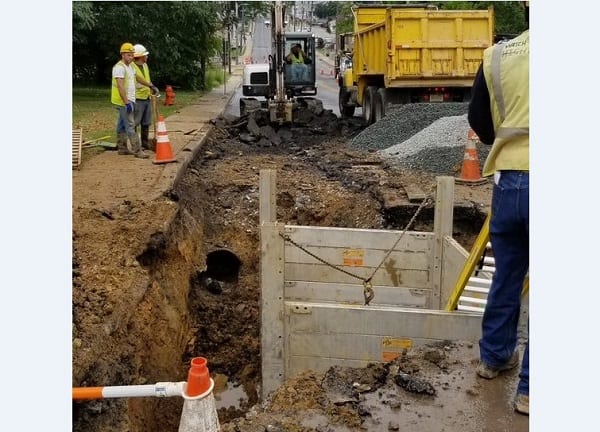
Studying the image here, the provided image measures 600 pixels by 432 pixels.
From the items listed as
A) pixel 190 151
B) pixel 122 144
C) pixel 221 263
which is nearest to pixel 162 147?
pixel 122 144

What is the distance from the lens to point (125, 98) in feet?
30.0

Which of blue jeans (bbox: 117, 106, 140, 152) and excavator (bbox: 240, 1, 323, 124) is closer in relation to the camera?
blue jeans (bbox: 117, 106, 140, 152)

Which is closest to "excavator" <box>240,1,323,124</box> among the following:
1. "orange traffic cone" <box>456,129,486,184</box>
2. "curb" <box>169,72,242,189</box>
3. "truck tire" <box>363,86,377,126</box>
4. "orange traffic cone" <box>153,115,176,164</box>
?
"truck tire" <box>363,86,377,126</box>

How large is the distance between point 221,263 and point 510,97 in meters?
5.20

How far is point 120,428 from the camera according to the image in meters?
3.70

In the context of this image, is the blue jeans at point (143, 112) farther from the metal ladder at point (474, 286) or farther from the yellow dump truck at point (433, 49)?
the metal ladder at point (474, 286)

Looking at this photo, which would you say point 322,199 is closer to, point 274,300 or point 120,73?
point 120,73

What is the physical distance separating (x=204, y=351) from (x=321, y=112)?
10976 mm

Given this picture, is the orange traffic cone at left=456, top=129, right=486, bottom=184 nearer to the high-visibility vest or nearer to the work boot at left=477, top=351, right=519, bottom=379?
the work boot at left=477, top=351, right=519, bottom=379

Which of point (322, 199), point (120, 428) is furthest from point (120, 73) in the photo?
point (120, 428)

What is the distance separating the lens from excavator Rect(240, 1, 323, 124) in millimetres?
14469

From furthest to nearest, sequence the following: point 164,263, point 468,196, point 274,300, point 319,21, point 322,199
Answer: point 319,21
point 322,199
point 468,196
point 164,263
point 274,300

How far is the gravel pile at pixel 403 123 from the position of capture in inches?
482

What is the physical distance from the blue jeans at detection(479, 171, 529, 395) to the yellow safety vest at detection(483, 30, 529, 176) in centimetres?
8
